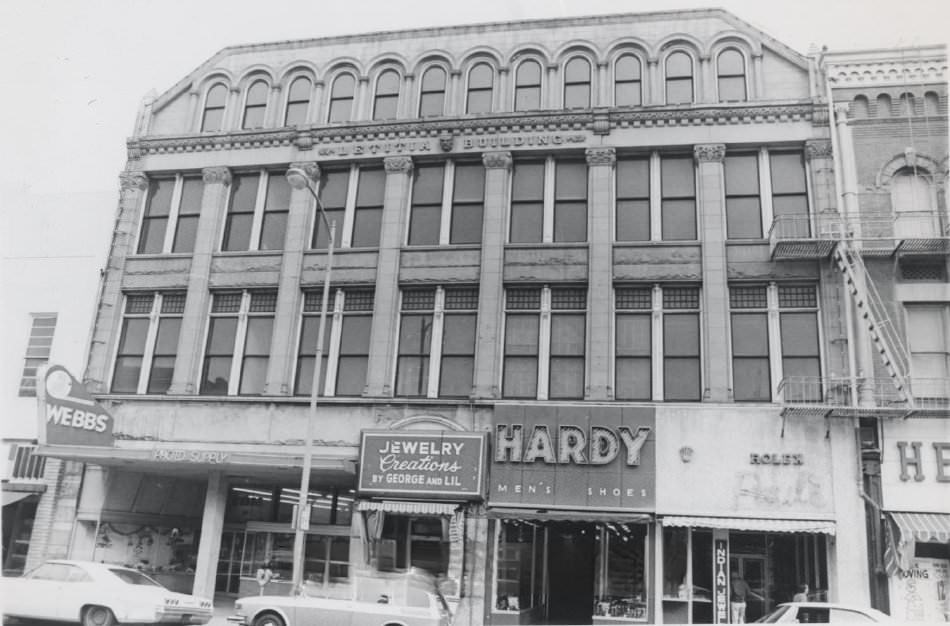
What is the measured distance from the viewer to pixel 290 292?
72.9ft

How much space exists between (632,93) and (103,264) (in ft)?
50.6

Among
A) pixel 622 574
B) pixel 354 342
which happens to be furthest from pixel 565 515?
pixel 354 342

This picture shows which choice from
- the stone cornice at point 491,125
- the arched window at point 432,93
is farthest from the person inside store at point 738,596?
the arched window at point 432,93

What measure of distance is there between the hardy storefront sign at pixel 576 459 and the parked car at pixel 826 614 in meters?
4.68

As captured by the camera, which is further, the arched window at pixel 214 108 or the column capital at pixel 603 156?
the arched window at pixel 214 108

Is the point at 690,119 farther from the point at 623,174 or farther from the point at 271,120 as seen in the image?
the point at 271,120

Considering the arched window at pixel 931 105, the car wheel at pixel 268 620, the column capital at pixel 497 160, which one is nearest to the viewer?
the car wheel at pixel 268 620

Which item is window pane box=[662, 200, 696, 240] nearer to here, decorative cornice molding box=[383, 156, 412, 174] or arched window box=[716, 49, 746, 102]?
arched window box=[716, 49, 746, 102]

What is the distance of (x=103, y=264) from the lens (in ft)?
76.5

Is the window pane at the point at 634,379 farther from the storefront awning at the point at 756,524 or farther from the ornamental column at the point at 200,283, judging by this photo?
the ornamental column at the point at 200,283

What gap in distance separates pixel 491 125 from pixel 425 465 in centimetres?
920

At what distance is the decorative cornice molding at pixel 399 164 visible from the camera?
22531 millimetres

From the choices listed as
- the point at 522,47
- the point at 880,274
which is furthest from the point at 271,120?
the point at 880,274

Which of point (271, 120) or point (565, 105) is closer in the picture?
point (565, 105)
